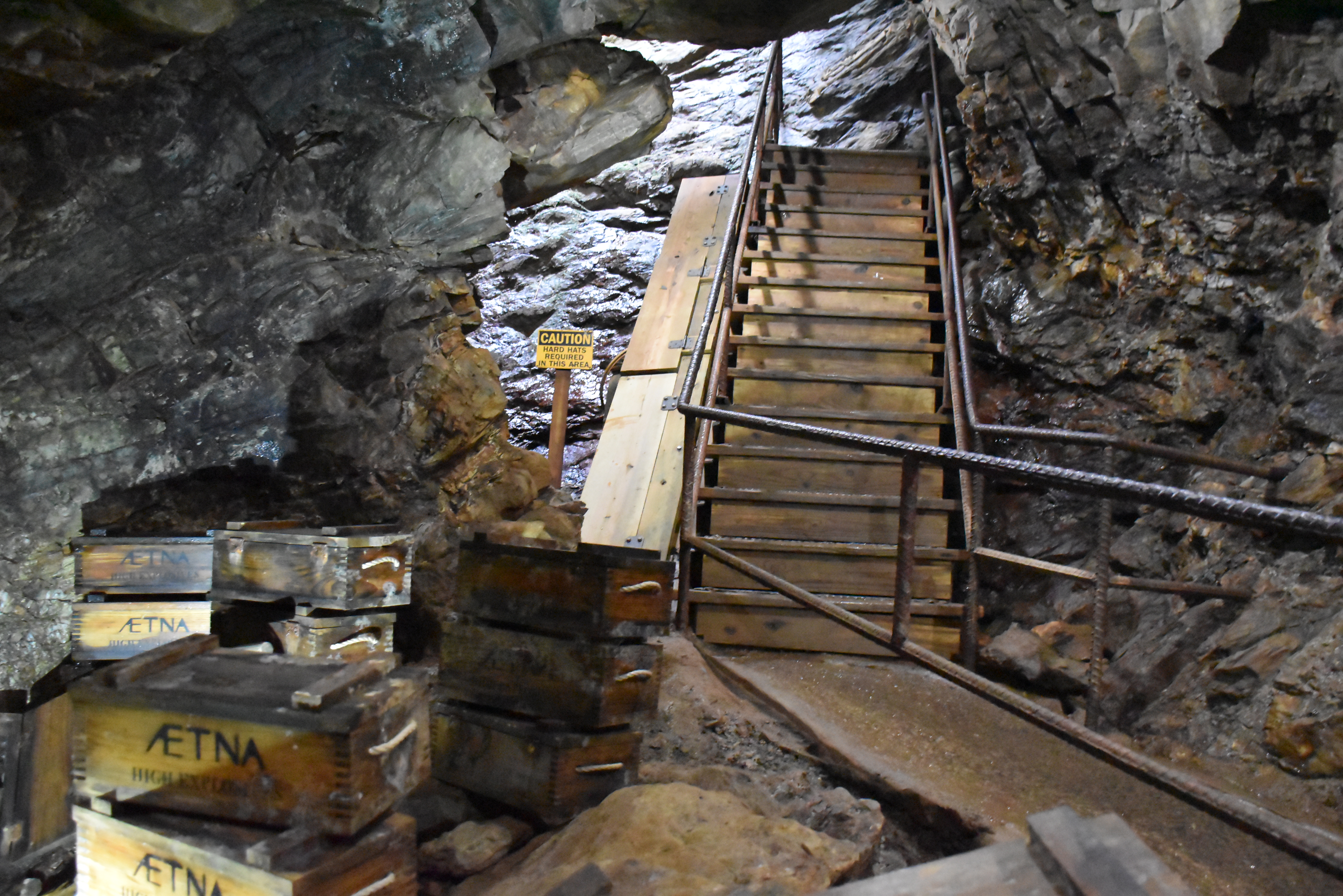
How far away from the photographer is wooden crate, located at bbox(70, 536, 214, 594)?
311cm

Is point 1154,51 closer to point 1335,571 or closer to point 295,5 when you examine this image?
point 1335,571

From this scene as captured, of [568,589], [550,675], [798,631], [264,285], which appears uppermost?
[264,285]

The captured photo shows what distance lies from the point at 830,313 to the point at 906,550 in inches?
124

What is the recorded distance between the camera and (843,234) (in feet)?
20.1

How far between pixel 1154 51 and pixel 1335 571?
2.86m

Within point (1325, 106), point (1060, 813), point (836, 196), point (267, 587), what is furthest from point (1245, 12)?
point (267, 587)

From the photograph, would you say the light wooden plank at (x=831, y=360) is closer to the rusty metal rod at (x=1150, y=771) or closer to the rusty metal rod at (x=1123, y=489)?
the rusty metal rod at (x=1123, y=489)

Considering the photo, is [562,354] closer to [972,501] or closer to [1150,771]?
[972,501]

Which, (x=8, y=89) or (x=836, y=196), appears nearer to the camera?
(x=8, y=89)

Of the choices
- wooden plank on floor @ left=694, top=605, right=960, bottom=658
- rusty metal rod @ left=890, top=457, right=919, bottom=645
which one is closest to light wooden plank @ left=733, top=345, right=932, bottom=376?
wooden plank on floor @ left=694, top=605, right=960, bottom=658

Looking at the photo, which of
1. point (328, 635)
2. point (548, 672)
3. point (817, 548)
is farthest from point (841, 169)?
point (548, 672)

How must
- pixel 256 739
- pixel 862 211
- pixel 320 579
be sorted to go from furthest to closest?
pixel 862 211 → pixel 320 579 → pixel 256 739

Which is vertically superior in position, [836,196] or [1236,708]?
[836,196]

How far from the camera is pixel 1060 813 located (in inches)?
55.6
